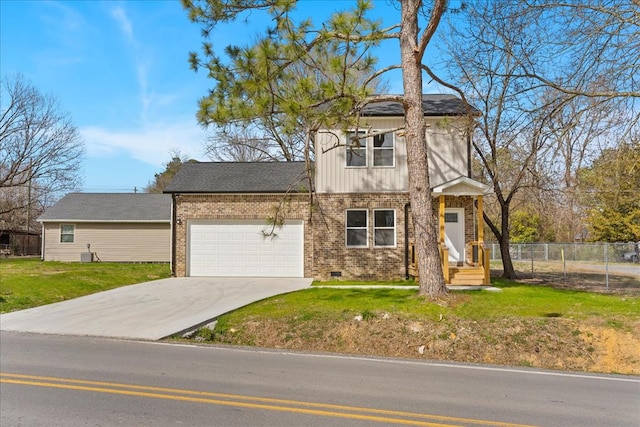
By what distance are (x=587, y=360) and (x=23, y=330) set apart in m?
11.1

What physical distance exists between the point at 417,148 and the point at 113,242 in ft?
70.2

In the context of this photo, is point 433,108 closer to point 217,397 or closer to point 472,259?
point 472,259

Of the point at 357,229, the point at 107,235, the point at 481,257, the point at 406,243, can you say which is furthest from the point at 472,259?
the point at 107,235

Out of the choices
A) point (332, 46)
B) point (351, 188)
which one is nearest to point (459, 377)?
point (332, 46)

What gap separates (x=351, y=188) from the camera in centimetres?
1706

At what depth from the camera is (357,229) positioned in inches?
A: 669

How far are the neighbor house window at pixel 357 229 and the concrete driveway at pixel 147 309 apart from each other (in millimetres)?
2277

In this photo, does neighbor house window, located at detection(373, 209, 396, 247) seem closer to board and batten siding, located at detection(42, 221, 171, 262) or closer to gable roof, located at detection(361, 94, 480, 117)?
gable roof, located at detection(361, 94, 480, 117)

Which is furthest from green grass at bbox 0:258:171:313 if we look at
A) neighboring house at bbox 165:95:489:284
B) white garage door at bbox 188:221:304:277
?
neighboring house at bbox 165:95:489:284

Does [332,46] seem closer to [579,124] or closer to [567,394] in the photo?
[579,124]

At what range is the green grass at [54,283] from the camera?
13.1m

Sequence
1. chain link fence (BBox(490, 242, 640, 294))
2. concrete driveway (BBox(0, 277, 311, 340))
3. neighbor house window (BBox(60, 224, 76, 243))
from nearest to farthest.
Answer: concrete driveway (BBox(0, 277, 311, 340)), chain link fence (BBox(490, 242, 640, 294)), neighbor house window (BBox(60, 224, 76, 243))

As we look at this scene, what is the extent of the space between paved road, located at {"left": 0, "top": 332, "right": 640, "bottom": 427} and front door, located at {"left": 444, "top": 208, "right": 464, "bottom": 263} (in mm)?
9465

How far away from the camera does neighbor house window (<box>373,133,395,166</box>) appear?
1712 cm
